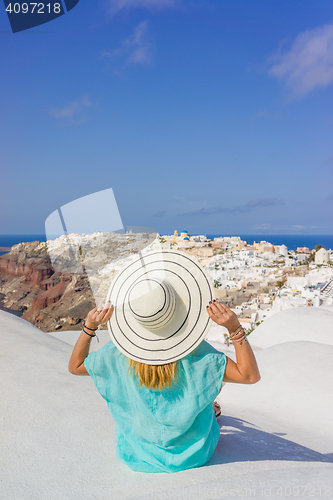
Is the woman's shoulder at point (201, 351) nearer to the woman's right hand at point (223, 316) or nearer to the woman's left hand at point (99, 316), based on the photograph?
the woman's right hand at point (223, 316)

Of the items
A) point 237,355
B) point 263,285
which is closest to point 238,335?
point 237,355

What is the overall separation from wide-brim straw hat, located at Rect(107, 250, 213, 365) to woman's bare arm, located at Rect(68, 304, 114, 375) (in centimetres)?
5

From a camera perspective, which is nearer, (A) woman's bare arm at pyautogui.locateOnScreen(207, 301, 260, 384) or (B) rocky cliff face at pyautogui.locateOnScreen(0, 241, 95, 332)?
(A) woman's bare arm at pyautogui.locateOnScreen(207, 301, 260, 384)

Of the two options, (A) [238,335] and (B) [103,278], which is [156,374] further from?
(B) [103,278]

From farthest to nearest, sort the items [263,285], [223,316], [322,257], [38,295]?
[322,257]
[38,295]
[263,285]
[223,316]

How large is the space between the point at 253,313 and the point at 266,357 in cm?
1158

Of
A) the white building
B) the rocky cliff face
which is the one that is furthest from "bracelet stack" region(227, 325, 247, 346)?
the white building

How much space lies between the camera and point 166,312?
1235 millimetres

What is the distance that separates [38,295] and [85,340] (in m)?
25.7

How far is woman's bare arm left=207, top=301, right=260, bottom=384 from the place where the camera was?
3.94ft

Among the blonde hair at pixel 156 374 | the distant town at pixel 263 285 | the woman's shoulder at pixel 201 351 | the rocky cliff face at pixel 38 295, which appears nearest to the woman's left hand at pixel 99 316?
the blonde hair at pixel 156 374

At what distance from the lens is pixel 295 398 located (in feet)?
10.1

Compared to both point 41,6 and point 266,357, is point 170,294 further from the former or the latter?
point 41,6

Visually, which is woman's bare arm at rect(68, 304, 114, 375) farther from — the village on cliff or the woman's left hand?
the village on cliff
